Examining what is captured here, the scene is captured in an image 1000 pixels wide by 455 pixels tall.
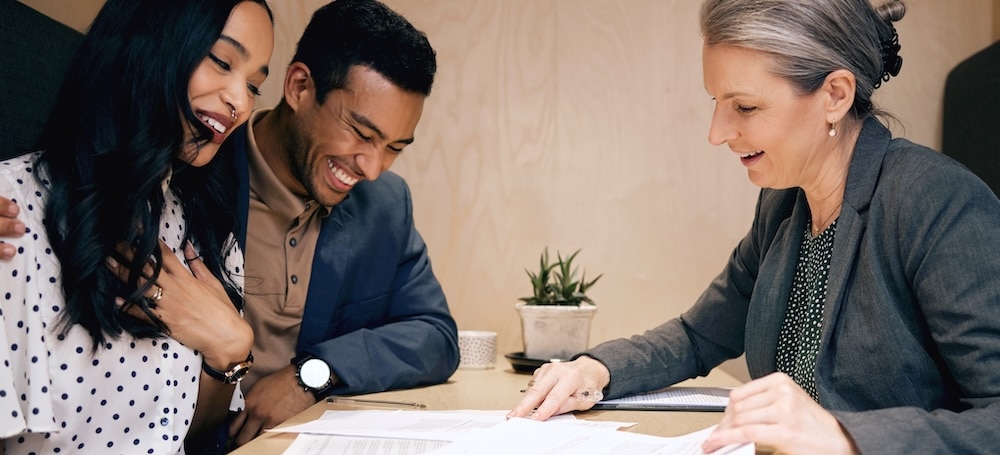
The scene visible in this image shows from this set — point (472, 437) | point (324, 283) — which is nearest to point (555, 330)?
point (324, 283)

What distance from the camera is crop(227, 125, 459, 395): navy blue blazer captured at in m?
1.62

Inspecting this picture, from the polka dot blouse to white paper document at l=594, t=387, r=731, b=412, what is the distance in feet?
2.03

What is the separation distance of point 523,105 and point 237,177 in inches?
37.8

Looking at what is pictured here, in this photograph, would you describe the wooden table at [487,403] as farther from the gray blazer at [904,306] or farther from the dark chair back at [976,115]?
the dark chair back at [976,115]

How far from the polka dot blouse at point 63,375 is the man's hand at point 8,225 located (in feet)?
0.05

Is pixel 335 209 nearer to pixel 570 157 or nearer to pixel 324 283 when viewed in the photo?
pixel 324 283

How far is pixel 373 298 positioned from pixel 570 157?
2.48 feet

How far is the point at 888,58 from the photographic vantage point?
1.30 m

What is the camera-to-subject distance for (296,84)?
69.6 inches

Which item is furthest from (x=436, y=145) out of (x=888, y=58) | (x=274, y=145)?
(x=888, y=58)

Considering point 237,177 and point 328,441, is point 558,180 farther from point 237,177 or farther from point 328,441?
point 328,441

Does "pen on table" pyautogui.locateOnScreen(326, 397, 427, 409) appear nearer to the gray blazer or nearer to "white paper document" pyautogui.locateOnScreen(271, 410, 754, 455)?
"white paper document" pyautogui.locateOnScreen(271, 410, 754, 455)

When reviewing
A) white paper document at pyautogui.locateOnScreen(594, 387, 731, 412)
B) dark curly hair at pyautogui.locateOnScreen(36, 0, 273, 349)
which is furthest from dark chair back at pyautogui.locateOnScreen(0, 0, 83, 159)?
white paper document at pyautogui.locateOnScreen(594, 387, 731, 412)

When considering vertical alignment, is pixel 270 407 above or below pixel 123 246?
below
